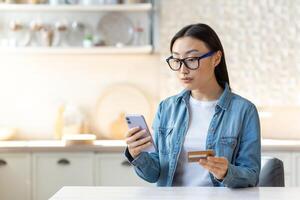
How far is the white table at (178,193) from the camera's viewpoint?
77.2 inches

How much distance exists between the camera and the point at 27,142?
4215 mm

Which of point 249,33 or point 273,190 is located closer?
point 273,190

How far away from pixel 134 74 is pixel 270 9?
1110 mm

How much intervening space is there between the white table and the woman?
68mm

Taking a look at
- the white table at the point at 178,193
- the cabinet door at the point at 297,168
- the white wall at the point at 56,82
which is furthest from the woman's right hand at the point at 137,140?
the white wall at the point at 56,82

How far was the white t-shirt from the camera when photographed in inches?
86.0

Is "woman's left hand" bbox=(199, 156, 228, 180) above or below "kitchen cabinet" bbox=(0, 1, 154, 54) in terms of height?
below

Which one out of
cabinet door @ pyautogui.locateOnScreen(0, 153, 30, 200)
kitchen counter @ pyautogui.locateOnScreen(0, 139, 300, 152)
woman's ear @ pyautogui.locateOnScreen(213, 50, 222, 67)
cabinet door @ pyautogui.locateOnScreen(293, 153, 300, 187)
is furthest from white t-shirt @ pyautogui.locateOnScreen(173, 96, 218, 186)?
cabinet door @ pyautogui.locateOnScreen(0, 153, 30, 200)

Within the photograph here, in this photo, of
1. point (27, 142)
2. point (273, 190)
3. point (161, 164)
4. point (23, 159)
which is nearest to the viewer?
point (273, 190)

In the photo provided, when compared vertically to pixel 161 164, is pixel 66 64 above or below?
above

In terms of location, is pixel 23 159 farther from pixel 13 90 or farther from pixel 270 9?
pixel 270 9

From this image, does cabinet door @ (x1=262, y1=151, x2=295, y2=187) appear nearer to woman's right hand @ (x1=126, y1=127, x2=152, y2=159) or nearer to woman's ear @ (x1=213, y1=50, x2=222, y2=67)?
woman's ear @ (x1=213, y1=50, x2=222, y2=67)

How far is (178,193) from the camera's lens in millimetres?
2018

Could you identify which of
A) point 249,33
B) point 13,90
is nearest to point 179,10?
point 249,33
